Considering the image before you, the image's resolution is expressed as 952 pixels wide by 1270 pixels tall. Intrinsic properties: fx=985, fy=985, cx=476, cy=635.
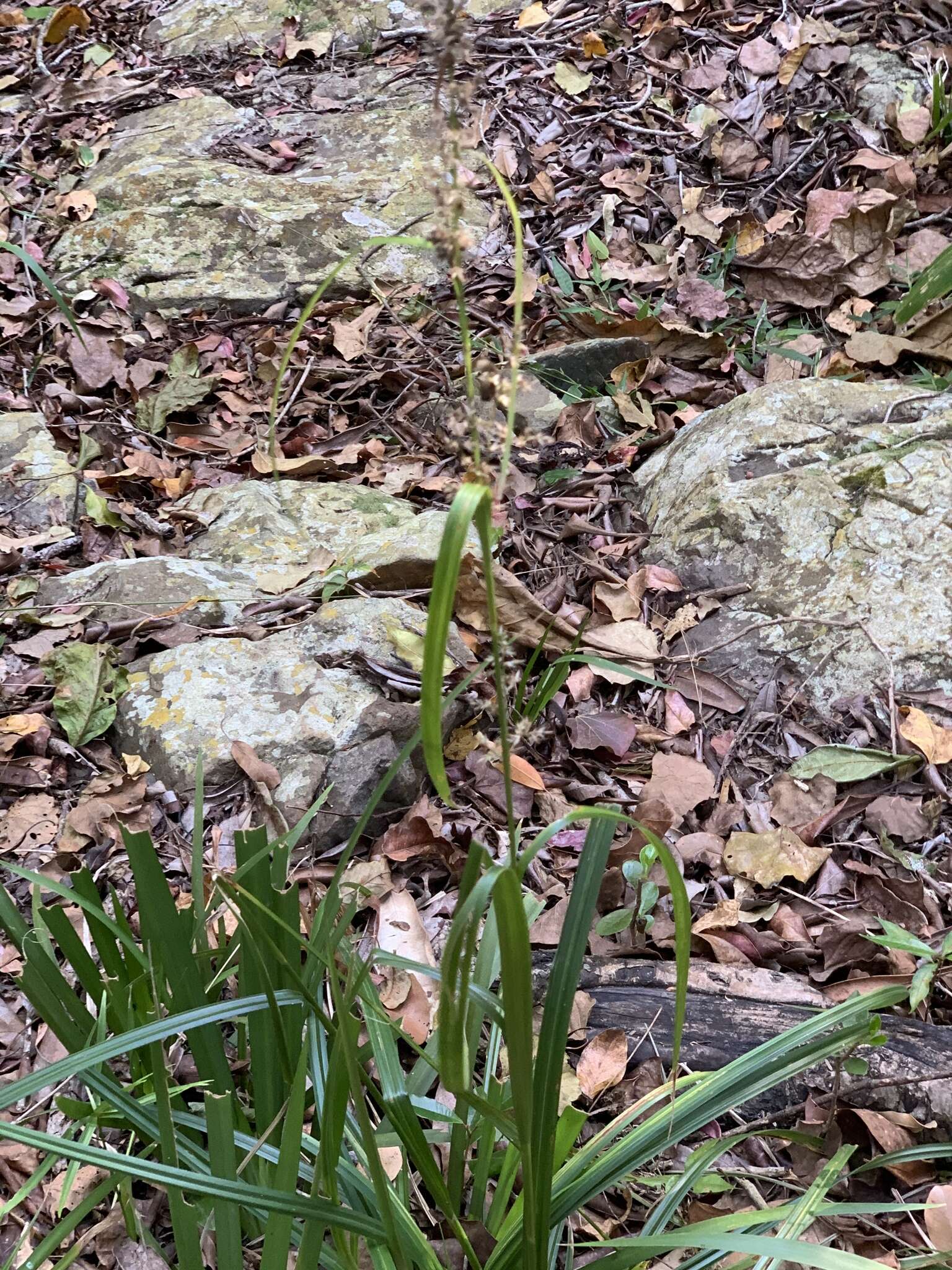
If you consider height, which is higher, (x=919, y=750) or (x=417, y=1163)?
(x=417, y=1163)

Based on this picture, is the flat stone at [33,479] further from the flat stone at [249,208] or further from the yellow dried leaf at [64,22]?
the yellow dried leaf at [64,22]

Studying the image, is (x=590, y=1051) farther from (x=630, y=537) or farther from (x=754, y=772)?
(x=630, y=537)

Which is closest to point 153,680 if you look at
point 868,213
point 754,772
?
point 754,772

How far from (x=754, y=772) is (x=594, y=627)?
49 cm

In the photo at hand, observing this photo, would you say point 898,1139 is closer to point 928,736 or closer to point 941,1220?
point 941,1220

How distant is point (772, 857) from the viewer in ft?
6.00

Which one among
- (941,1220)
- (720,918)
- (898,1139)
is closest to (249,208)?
(720,918)

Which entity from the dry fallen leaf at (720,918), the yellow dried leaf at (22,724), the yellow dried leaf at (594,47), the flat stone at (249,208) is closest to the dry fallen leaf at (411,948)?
the dry fallen leaf at (720,918)

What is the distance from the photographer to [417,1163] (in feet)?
3.68

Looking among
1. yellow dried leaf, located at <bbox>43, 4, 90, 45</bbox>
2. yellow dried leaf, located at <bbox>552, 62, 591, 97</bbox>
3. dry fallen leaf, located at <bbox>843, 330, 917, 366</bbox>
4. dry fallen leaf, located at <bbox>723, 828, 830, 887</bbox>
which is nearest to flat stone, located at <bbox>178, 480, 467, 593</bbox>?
dry fallen leaf, located at <bbox>723, 828, 830, 887</bbox>

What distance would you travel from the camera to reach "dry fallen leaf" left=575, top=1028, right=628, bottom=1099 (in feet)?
4.81

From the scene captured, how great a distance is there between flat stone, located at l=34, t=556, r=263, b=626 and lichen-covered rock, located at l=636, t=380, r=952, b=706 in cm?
103

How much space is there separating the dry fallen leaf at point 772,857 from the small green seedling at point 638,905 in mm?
210

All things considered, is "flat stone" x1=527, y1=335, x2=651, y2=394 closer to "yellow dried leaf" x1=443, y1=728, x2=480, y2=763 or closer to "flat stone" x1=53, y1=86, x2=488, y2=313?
"flat stone" x1=53, y1=86, x2=488, y2=313
